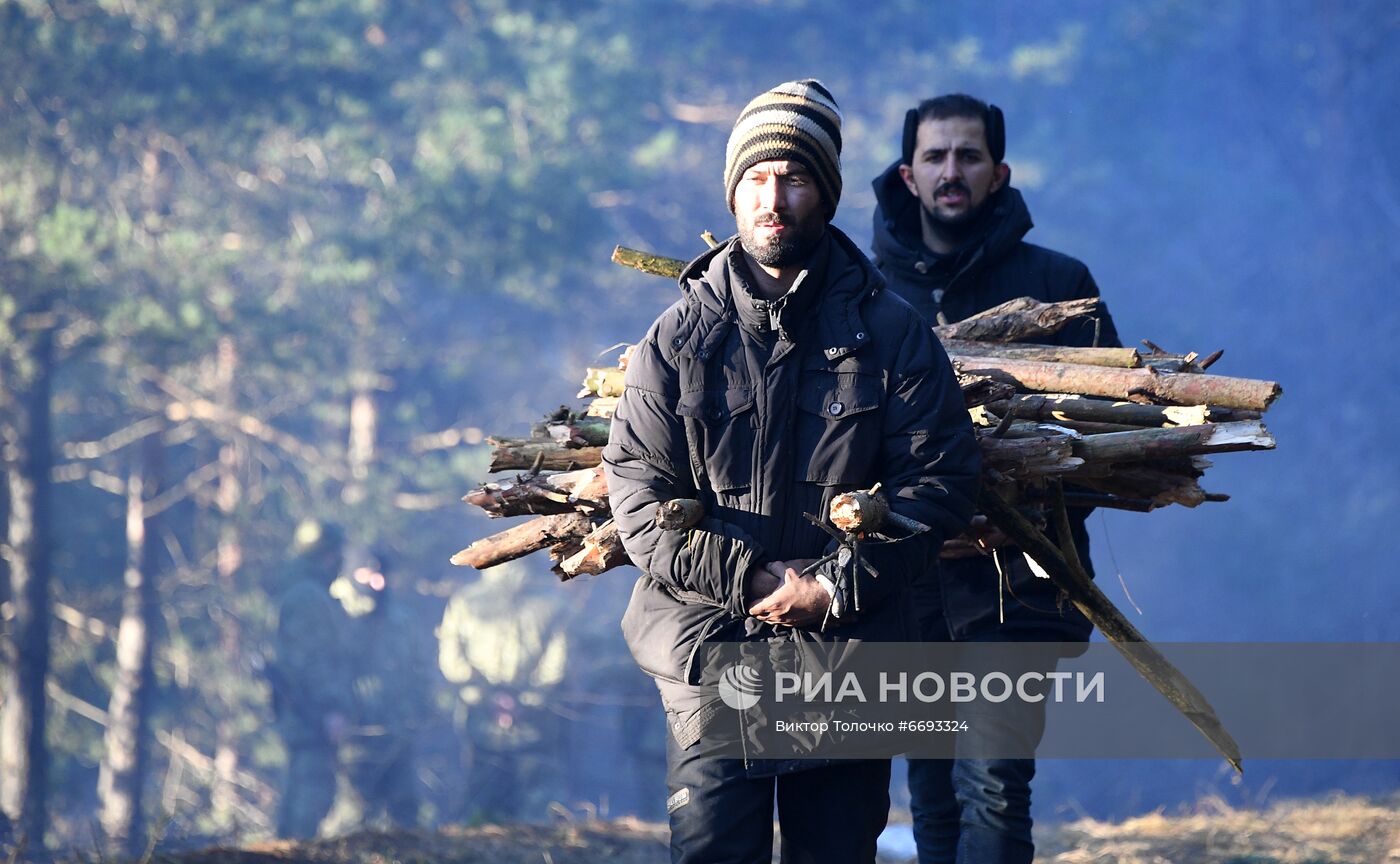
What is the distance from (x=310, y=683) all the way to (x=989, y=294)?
17459 millimetres

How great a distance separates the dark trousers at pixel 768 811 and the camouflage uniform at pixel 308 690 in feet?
57.9

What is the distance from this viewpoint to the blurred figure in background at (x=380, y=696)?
22.1 meters

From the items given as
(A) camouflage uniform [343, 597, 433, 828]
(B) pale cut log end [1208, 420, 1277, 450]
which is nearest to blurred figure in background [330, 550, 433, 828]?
(A) camouflage uniform [343, 597, 433, 828]

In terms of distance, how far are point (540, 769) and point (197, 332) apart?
841cm

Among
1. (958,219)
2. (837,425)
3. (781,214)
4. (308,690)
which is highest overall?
(308,690)

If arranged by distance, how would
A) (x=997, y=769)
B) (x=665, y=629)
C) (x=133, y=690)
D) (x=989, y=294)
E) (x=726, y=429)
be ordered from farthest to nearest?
(x=133, y=690) < (x=989, y=294) < (x=997, y=769) < (x=665, y=629) < (x=726, y=429)

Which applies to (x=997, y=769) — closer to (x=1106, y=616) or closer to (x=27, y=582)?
(x=1106, y=616)

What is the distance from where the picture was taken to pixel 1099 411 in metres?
4.72

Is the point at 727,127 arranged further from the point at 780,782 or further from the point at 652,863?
the point at 780,782

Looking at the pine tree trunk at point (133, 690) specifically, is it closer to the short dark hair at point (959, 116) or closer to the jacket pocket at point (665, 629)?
the short dark hair at point (959, 116)

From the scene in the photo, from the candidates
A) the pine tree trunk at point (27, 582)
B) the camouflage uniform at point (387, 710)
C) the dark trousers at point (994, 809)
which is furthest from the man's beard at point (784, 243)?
the pine tree trunk at point (27, 582)

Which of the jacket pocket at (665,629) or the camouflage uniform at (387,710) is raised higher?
the camouflage uniform at (387,710)

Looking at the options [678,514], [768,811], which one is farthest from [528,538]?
[768,811]

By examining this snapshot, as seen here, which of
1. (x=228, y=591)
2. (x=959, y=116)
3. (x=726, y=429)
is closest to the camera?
(x=726, y=429)
